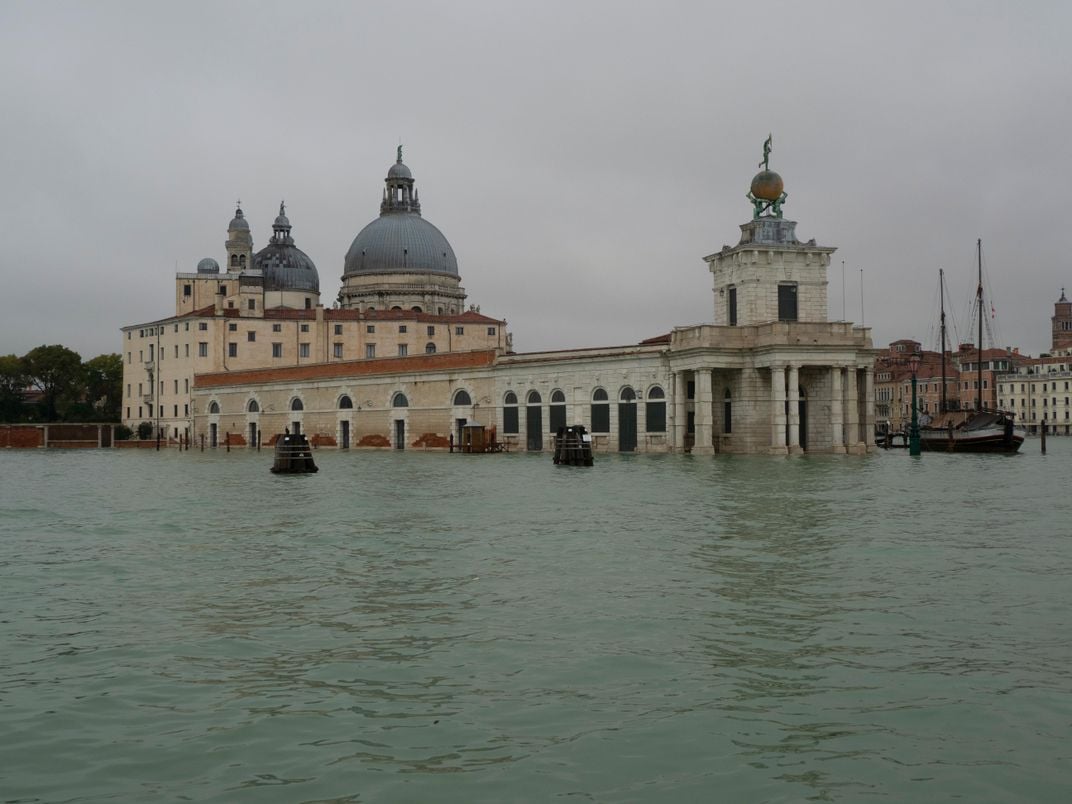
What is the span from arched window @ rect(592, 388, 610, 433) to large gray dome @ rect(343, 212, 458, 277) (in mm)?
39797

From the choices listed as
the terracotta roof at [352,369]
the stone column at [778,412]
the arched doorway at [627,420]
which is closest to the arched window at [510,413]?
the terracotta roof at [352,369]

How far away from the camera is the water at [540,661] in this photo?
20.5ft

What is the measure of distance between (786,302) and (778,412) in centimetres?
541

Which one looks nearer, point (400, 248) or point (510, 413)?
point (510, 413)

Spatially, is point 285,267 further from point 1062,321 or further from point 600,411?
point 1062,321

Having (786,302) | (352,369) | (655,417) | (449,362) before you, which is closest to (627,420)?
(655,417)

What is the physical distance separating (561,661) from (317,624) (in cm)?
263

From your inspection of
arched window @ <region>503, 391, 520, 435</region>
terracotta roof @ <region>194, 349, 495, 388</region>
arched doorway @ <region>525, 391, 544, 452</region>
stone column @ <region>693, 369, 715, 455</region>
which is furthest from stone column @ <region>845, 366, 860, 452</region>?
terracotta roof @ <region>194, 349, 495, 388</region>

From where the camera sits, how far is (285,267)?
92.6 m

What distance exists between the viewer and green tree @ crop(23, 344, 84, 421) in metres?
87.8

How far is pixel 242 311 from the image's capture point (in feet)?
262

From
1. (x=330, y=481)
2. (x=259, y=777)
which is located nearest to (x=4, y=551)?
(x=259, y=777)

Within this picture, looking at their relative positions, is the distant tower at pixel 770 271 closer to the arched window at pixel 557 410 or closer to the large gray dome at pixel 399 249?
the arched window at pixel 557 410

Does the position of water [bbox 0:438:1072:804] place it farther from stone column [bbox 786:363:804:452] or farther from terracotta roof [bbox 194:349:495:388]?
terracotta roof [bbox 194:349:495:388]
